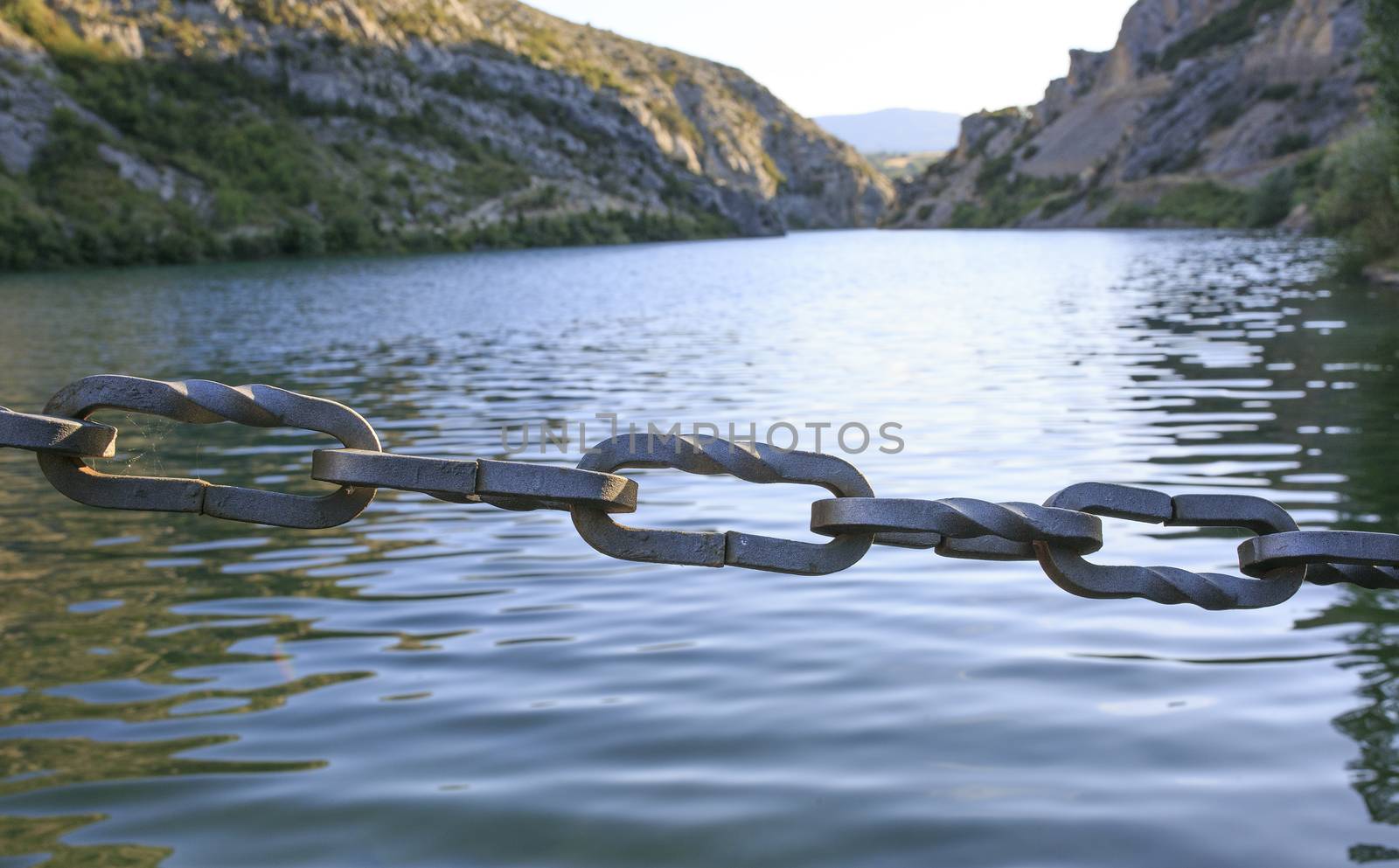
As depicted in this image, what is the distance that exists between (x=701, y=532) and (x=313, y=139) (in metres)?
134

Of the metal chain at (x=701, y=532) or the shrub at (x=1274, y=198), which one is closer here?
the metal chain at (x=701, y=532)

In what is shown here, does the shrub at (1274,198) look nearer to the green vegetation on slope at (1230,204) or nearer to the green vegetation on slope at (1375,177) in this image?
the green vegetation on slope at (1230,204)

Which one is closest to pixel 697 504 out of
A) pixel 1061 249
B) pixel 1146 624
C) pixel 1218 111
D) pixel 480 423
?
pixel 1146 624

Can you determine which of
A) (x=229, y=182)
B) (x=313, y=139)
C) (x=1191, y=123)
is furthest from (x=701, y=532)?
(x=1191, y=123)

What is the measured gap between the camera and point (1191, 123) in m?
136

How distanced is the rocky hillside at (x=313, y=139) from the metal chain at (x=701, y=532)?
79902 mm

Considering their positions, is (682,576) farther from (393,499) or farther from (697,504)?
(393,499)

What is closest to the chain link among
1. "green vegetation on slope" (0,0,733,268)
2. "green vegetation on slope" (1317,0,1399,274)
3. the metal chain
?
the metal chain

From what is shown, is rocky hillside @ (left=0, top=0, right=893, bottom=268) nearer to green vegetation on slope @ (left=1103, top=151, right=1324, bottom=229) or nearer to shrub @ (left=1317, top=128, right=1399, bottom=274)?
green vegetation on slope @ (left=1103, top=151, right=1324, bottom=229)

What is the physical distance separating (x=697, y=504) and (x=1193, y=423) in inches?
236

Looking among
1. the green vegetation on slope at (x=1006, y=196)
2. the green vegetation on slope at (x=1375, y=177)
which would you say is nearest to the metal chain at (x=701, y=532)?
the green vegetation on slope at (x=1375, y=177)

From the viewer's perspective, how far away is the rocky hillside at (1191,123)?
116750mm

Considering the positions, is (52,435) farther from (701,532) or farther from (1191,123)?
(1191,123)

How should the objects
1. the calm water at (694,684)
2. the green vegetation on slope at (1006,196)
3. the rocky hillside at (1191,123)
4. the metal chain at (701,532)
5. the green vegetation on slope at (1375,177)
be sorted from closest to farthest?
the metal chain at (701,532) → the calm water at (694,684) → the green vegetation on slope at (1375,177) → the rocky hillside at (1191,123) → the green vegetation on slope at (1006,196)
